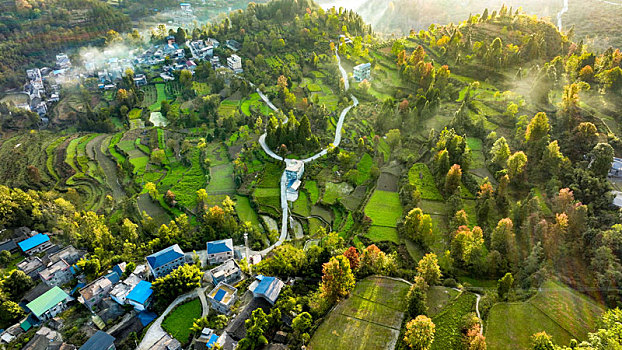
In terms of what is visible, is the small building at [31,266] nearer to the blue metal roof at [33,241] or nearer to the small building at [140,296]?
the blue metal roof at [33,241]

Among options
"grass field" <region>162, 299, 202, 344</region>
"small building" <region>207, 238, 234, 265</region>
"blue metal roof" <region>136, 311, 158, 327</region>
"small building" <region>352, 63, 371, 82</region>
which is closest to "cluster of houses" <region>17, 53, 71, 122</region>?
"small building" <region>207, 238, 234, 265</region>

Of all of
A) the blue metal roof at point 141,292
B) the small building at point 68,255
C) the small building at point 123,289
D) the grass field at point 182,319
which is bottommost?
the small building at point 68,255

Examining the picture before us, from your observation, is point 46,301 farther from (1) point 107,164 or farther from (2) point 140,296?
(1) point 107,164

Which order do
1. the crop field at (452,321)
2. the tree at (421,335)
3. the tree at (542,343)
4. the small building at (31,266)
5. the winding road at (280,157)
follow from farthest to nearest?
the winding road at (280,157) < the small building at (31,266) < the crop field at (452,321) < the tree at (421,335) < the tree at (542,343)

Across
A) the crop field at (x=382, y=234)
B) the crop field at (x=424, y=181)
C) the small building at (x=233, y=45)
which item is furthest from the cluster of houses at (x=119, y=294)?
the small building at (x=233, y=45)

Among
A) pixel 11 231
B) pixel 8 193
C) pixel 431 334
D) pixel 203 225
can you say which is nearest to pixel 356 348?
pixel 431 334

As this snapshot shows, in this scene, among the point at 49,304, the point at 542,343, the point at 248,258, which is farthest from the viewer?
the point at 248,258

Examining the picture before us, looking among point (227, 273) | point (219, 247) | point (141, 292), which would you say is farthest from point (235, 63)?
point (141, 292)
